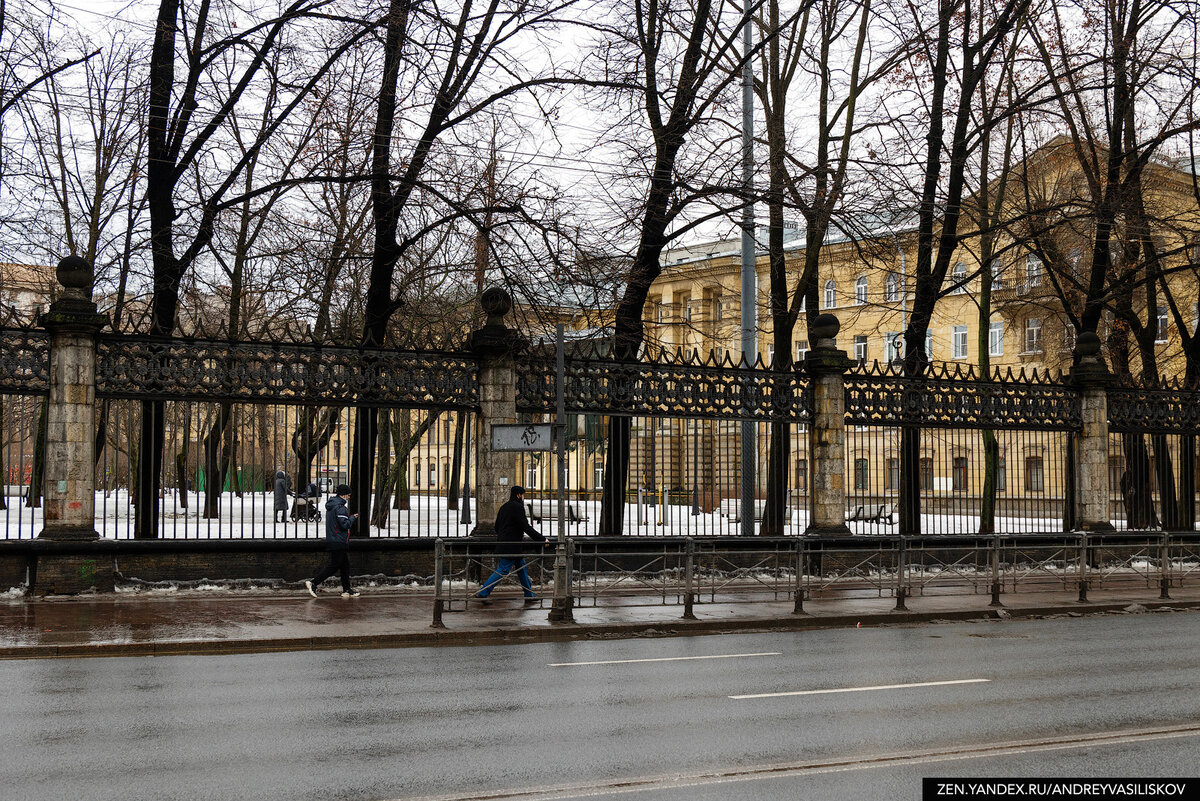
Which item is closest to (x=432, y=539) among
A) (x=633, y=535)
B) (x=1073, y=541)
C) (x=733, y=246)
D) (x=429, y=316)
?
(x=633, y=535)

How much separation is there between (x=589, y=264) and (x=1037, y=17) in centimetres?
1385

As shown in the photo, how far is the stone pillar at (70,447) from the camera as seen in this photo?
1708 centimetres

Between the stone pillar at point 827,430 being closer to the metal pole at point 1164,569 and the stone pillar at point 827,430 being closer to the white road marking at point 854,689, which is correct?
the metal pole at point 1164,569

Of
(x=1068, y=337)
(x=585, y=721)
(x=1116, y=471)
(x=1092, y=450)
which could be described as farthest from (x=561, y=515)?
(x=1068, y=337)

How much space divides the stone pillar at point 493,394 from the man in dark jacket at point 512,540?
1.06 metres

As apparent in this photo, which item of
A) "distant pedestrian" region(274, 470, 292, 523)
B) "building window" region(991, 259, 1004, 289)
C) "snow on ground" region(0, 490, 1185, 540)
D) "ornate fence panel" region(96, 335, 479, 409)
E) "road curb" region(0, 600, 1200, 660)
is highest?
"building window" region(991, 259, 1004, 289)

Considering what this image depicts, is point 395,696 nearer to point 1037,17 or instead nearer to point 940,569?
point 940,569

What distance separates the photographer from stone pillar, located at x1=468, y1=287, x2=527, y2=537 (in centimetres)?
1945

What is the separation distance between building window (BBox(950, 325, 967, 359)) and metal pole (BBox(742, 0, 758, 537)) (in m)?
28.2

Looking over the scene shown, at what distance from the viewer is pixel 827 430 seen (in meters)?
21.8

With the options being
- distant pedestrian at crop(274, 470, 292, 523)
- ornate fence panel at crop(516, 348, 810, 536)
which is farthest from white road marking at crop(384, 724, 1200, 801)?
distant pedestrian at crop(274, 470, 292, 523)

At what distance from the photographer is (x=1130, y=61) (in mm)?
27672

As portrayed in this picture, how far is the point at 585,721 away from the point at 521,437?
711 cm

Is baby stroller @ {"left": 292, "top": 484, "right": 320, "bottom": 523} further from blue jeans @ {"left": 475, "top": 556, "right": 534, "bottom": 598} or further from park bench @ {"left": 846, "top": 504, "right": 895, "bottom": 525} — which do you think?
park bench @ {"left": 846, "top": 504, "right": 895, "bottom": 525}
